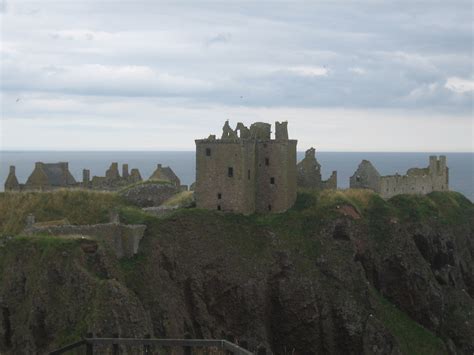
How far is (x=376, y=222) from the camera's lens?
62969 mm

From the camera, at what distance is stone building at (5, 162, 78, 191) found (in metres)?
68.1

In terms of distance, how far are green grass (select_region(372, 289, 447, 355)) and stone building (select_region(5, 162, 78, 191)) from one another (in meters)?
32.5

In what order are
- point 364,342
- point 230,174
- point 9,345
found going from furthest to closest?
point 230,174 < point 364,342 < point 9,345

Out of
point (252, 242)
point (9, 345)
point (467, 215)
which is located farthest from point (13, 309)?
point (467, 215)

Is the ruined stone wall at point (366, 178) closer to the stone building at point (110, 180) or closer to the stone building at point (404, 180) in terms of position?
the stone building at point (404, 180)

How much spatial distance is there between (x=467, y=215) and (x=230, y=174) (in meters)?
30.7

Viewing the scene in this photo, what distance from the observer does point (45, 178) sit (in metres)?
70.9

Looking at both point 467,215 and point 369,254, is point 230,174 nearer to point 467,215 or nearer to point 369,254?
point 369,254

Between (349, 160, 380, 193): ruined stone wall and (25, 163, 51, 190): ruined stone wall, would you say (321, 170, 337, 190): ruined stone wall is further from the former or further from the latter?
(25, 163, 51, 190): ruined stone wall

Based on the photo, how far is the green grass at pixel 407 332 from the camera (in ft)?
180

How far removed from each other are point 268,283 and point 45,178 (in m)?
28.3

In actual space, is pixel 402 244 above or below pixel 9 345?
above

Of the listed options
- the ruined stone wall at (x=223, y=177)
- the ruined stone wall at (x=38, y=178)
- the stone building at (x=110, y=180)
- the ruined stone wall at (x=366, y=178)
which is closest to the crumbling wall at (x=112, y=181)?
the stone building at (x=110, y=180)

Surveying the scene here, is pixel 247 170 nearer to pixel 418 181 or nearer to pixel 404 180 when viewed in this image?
pixel 404 180
